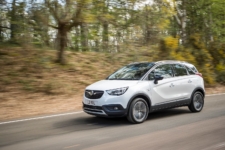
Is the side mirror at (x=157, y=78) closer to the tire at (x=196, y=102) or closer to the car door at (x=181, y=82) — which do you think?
the car door at (x=181, y=82)

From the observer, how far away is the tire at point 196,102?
32.1ft

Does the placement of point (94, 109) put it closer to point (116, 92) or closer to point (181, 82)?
point (116, 92)

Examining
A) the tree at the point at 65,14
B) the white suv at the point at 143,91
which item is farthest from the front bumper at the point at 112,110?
the tree at the point at 65,14

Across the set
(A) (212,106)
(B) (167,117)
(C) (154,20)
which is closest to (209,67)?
(C) (154,20)

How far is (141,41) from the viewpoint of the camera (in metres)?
20.1

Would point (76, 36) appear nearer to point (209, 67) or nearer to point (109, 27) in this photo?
point (109, 27)

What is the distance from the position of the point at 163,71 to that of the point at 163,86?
551 millimetres

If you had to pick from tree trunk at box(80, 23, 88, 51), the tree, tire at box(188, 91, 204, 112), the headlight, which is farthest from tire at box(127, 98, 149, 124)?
tree trunk at box(80, 23, 88, 51)

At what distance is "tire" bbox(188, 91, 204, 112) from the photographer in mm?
9776

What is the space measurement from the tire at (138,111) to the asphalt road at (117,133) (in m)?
0.18

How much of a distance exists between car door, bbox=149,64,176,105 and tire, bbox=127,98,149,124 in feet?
1.18

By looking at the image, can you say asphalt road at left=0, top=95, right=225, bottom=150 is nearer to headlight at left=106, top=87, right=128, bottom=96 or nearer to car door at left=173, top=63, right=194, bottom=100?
car door at left=173, top=63, right=194, bottom=100

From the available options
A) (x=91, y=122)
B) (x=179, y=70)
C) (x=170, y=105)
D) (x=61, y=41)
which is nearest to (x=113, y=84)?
(x=91, y=122)

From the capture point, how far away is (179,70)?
9562 mm
